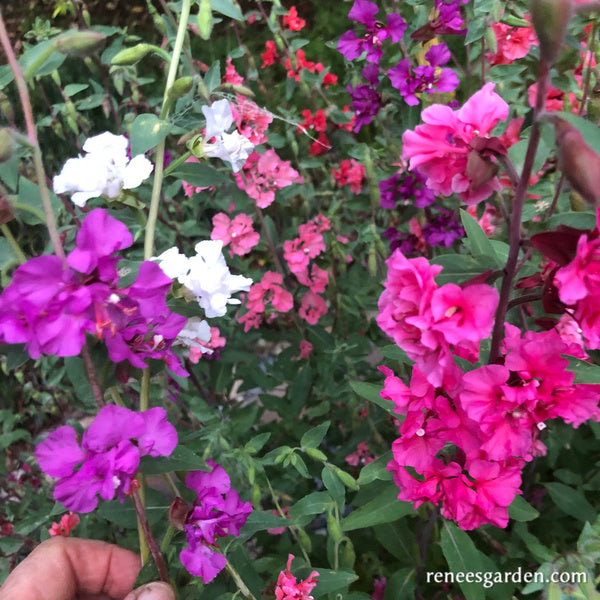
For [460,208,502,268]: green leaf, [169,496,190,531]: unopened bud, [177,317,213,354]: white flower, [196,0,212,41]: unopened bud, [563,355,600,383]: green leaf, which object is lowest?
[169,496,190,531]: unopened bud

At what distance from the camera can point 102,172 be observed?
23.9 inches

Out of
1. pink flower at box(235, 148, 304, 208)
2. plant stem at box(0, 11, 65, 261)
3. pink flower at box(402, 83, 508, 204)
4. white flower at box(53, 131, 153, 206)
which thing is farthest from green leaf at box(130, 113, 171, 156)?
pink flower at box(235, 148, 304, 208)

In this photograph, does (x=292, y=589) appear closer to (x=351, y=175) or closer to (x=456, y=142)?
(x=456, y=142)

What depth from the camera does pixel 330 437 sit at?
145 centimetres

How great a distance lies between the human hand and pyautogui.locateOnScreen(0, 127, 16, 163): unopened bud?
0.54 meters

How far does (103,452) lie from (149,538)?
12 cm

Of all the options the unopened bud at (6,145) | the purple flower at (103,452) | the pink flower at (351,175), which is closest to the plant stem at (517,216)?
the purple flower at (103,452)

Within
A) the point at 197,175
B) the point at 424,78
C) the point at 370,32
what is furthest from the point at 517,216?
the point at 370,32

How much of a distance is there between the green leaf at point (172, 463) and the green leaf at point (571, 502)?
2.38ft

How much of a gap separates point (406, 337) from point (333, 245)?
790 mm

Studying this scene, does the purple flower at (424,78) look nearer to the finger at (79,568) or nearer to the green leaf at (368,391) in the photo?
the green leaf at (368,391)

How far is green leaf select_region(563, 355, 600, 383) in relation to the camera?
1.89 ft

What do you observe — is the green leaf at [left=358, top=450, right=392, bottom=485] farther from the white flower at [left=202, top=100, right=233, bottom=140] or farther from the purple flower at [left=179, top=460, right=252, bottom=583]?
the white flower at [left=202, top=100, right=233, bottom=140]

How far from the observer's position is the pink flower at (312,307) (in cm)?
131
